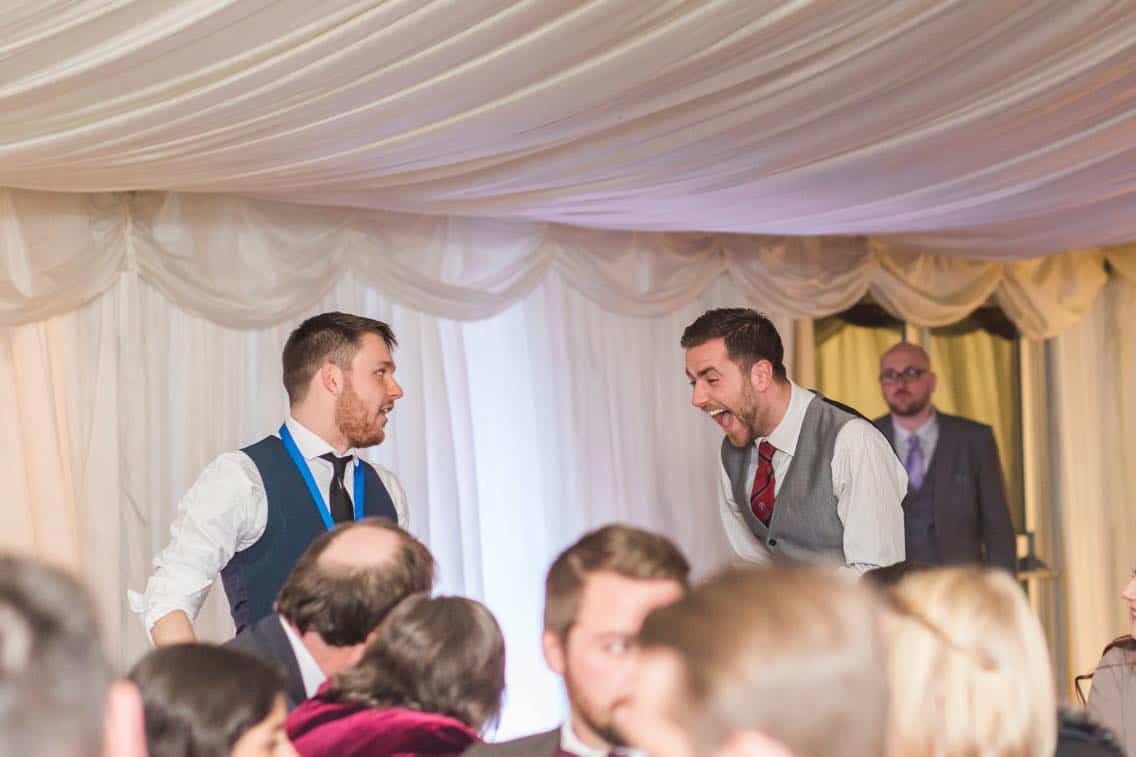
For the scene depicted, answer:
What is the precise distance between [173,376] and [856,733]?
3382mm

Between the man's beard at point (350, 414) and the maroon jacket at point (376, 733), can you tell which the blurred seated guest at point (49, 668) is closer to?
the maroon jacket at point (376, 733)

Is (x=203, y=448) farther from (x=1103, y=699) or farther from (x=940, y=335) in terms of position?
(x=940, y=335)

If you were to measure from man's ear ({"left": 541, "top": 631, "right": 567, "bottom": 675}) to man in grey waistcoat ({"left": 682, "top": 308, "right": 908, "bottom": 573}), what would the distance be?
5.34ft

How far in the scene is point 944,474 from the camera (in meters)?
5.82

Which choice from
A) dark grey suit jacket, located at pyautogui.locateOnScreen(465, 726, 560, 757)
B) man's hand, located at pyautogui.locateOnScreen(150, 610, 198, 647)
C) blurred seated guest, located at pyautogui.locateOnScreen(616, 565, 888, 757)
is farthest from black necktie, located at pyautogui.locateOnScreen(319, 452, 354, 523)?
blurred seated guest, located at pyautogui.locateOnScreen(616, 565, 888, 757)

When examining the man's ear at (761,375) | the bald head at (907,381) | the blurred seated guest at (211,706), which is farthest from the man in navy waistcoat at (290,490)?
the bald head at (907,381)

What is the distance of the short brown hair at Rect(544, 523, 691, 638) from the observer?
1920mm

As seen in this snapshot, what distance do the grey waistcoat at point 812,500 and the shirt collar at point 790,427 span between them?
0.01 meters

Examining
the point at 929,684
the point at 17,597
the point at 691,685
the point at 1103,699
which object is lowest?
the point at 1103,699

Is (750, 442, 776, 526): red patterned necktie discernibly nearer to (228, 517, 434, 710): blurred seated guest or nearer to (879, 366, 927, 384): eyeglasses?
(228, 517, 434, 710): blurred seated guest

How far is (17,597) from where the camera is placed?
0.99m

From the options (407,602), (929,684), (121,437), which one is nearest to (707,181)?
(121,437)

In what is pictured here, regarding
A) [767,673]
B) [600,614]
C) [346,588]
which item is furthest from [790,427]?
[767,673]

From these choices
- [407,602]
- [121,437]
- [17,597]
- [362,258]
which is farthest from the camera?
[362,258]
